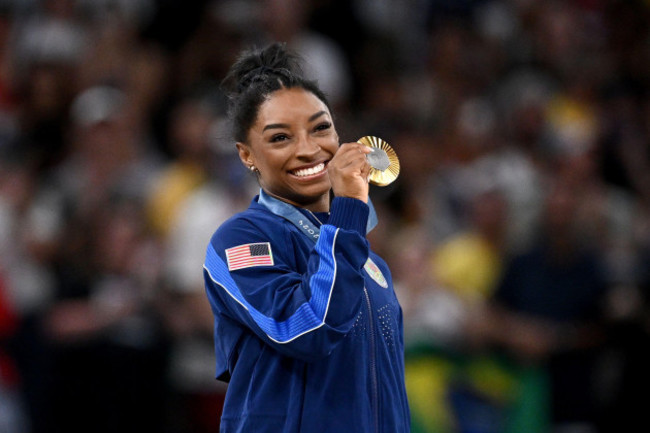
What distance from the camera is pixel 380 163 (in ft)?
9.67

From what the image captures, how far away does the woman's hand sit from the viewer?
9.31 feet

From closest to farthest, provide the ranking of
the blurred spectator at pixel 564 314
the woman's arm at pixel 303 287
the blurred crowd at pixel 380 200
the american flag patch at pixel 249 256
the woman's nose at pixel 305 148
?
the woman's arm at pixel 303 287 < the american flag patch at pixel 249 256 < the woman's nose at pixel 305 148 < the blurred crowd at pixel 380 200 < the blurred spectator at pixel 564 314

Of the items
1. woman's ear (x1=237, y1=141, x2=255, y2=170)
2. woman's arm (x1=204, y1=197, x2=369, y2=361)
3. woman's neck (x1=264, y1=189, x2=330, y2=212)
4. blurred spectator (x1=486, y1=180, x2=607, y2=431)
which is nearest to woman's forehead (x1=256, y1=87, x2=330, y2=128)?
woman's ear (x1=237, y1=141, x2=255, y2=170)

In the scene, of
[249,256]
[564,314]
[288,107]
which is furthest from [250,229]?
[564,314]

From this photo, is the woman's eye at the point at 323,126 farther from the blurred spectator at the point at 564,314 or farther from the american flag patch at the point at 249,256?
the blurred spectator at the point at 564,314

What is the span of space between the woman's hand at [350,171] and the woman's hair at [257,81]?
0.31 metres

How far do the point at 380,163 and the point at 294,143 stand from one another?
0.26 meters

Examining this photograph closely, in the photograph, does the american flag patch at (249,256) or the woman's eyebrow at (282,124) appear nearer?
the american flag patch at (249,256)

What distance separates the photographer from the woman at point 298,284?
273 cm

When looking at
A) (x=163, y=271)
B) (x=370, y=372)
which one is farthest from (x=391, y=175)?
(x=163, y=271)

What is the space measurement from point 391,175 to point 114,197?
11.6 feet

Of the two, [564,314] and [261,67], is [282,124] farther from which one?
[564,314]

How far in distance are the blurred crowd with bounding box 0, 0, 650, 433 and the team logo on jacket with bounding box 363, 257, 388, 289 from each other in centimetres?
258

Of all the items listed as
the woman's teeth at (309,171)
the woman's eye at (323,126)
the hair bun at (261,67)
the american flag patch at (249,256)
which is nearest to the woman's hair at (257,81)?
the hair bun at (261,67)
